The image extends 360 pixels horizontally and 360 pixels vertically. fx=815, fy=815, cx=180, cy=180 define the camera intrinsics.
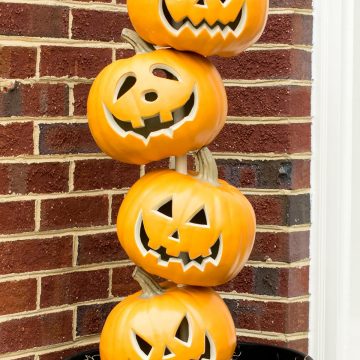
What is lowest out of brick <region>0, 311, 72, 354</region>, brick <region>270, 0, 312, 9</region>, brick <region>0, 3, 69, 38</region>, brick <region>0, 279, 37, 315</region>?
brick <region>0, 311, 72, 354</region>

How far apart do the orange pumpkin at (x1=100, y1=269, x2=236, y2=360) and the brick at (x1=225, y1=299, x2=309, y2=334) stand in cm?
43

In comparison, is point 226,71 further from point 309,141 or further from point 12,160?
point 12,160

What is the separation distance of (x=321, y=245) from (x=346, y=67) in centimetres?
49

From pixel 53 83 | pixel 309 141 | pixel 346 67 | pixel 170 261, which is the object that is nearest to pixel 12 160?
pixel 53 83

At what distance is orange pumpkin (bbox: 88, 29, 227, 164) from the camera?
5.39 ft

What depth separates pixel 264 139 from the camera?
215cm

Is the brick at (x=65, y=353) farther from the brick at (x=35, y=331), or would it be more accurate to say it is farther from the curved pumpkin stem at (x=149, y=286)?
the curved pumpkin stem at (x=149, y=286)

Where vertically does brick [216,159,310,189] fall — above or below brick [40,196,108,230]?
above

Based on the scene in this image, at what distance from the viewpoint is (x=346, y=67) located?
2199mm

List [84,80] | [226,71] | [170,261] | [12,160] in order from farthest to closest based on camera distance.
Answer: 1. [226,71]
2. [84,80]
3. [12,160]
4. [170,261]

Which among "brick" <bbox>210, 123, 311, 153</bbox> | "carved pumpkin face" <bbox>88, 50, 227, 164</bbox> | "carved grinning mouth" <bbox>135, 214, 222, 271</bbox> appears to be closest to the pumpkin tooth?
"carved pumpkin face" <bbox>88, 50, 227, 164</bbox>

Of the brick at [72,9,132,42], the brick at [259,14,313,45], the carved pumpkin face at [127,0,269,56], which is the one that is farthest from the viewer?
the brick at [259,14,313,45]

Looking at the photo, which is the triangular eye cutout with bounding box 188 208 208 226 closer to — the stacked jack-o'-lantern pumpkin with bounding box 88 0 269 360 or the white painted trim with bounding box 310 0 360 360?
the stacked jack-o'-lantern pumpkin with bounding box 88 0 269 360

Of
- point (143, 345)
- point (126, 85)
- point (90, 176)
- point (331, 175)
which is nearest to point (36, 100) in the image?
point (90, 176)
